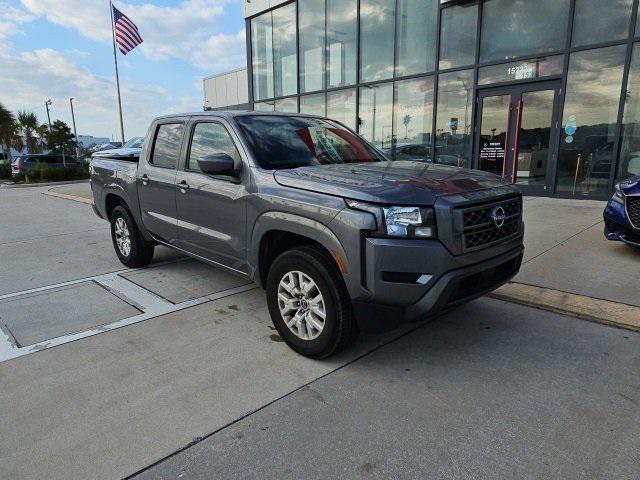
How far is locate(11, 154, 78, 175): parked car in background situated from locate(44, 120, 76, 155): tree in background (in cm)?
2414

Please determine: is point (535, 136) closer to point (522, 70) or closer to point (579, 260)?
point (522, 70)

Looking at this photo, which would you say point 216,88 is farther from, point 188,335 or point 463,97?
point 188,335

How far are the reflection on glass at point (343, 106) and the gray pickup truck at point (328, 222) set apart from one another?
10326 millimetres

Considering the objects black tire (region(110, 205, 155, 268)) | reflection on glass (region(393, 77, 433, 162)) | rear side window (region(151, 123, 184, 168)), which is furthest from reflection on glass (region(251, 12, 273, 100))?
rear side window (region(151, 123, 184, 168))

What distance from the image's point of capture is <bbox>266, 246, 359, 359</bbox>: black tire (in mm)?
3064

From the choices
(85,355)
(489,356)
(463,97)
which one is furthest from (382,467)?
(463,97)

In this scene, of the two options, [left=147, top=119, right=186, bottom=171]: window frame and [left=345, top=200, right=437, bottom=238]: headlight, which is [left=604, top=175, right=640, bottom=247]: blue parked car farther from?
[left=147, top=119, right=186, bottom=171]: window frame

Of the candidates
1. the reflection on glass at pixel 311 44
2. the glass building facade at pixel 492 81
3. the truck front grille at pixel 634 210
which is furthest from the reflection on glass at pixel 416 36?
the truck front grille at pixel 634 210

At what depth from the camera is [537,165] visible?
1084cm

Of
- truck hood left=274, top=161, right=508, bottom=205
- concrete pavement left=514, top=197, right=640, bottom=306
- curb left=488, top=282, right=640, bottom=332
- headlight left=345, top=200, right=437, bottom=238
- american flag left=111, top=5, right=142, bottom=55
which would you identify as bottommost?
curb left=488, top=282, right=640, bottom=332

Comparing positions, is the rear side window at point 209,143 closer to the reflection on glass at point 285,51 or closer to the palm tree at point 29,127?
the reflection on glass at point 285,51

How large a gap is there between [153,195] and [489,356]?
3.79 meters

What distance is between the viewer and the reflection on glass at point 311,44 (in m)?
15.2

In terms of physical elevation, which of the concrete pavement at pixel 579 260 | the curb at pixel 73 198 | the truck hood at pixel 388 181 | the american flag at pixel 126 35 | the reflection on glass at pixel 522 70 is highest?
the american flag at pixel 126 35
